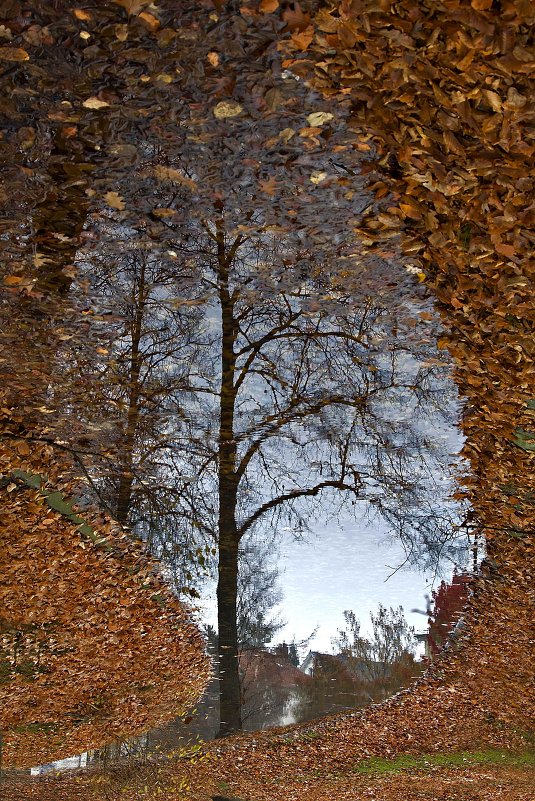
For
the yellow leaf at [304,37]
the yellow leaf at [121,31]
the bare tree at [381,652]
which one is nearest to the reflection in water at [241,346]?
the yellow leaf at [121,31]

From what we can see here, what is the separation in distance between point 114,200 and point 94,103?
839 millimetres

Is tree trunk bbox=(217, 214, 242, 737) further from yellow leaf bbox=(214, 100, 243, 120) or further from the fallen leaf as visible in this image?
yellow leaf bbox=(214, 100, 243, 120)

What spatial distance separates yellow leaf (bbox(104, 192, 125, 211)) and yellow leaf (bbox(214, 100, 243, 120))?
87cm

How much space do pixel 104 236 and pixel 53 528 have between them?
13.6 feet

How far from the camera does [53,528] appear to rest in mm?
7227

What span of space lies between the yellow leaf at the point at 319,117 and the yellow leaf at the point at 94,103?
2.92 feet

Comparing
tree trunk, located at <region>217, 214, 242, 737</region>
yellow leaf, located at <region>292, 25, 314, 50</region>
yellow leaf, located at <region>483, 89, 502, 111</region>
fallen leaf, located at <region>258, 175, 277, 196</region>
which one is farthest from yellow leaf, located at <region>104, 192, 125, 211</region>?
yellow leaf, located at <region>483, 89, 502, 111</region>

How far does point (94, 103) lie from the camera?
293cm

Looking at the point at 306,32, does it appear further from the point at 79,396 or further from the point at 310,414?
the point at 310,414

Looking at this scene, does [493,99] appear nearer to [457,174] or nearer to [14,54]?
[457,174]

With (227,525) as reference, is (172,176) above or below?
above

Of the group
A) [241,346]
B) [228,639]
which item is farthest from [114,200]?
[228,639]

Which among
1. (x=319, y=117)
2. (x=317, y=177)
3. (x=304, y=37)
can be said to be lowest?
(x=304, y=37)

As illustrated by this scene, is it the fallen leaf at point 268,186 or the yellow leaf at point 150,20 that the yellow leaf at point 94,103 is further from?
the fallen leaf at point 268,186
